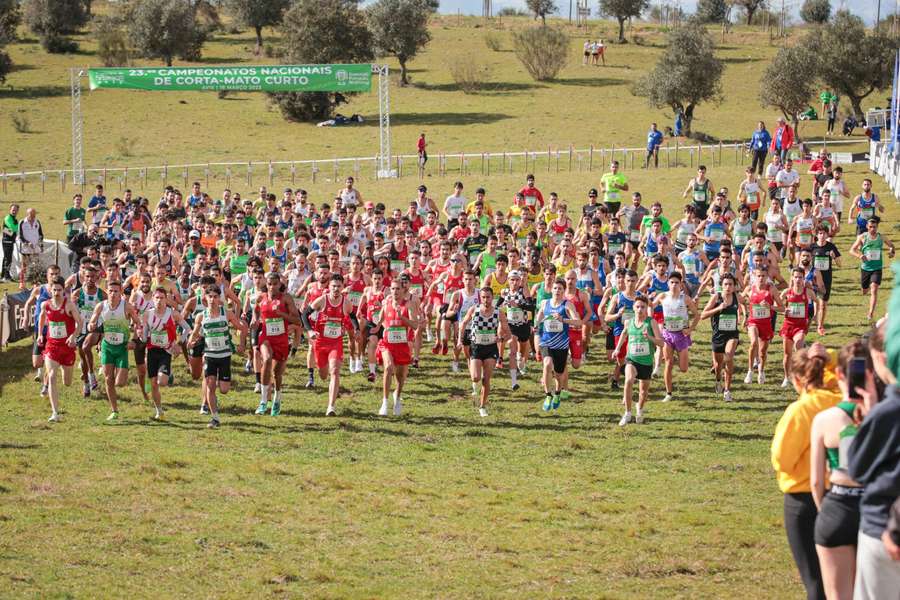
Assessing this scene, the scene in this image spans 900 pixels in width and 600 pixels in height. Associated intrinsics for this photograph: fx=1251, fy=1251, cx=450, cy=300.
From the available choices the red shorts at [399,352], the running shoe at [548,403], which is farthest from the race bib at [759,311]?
the red shorts at [399,352]

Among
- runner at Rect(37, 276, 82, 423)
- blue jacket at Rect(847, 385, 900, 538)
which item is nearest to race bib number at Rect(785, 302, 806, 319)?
runner at Rect(37, 276, 82, 423)

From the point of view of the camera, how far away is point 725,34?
88062mm

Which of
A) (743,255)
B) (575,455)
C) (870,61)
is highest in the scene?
(870,61)

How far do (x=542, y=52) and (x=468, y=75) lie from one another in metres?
5.24

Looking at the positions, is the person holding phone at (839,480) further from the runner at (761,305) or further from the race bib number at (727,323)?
the runner at (761,305)

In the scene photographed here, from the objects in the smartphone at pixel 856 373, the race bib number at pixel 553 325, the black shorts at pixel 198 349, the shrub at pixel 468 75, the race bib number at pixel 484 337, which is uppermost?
the shrub at pixel 468 75

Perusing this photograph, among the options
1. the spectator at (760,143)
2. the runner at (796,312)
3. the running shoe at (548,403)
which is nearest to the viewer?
the running shoe at (548,403)

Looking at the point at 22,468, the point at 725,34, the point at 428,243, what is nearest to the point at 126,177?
the point at 428,243

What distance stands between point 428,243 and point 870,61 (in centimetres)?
4332

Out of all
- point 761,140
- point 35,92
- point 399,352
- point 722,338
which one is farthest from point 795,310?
point 35,92

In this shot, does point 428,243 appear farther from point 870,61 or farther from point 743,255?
point 870,61

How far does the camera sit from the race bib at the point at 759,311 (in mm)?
17047

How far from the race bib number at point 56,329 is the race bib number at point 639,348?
7.31 metres

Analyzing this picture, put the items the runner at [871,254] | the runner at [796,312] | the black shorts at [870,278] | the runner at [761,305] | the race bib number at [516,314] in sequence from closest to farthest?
1. the runner at [761,305]
2. the runner at [796,312]
3. the race bib number at [516,314]
4. the runner at [871,254]
5. the black shorts at [870,278]
